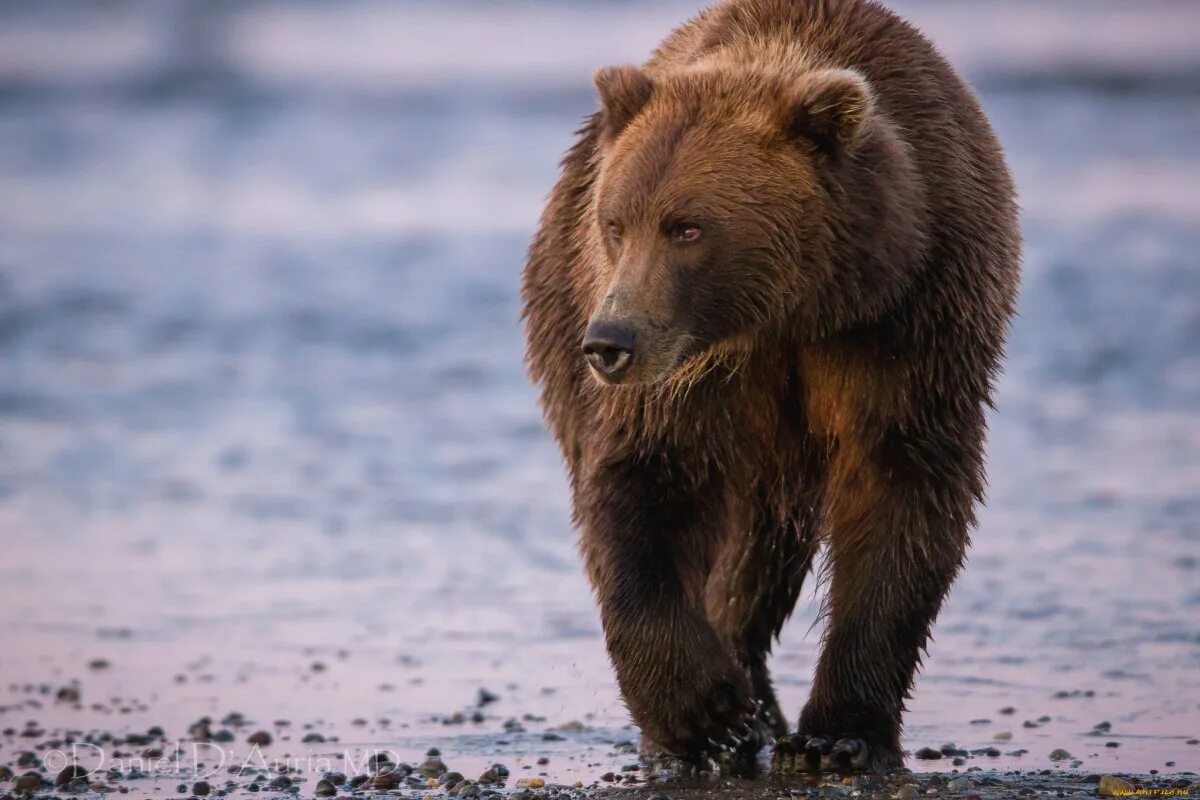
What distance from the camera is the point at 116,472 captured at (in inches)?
421

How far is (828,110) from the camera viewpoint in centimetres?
516

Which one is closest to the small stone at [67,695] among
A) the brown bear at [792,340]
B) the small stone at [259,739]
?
the small stone at [259,739]

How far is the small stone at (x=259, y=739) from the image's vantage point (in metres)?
6.27

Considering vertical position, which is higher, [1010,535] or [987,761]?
[1010,535]

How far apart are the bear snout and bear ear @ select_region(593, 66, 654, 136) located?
30.8 inches

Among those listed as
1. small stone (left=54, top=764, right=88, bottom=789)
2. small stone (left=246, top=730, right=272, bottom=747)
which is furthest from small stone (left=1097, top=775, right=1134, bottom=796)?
small stone (left=54, top=764, right=88, bottom=789)

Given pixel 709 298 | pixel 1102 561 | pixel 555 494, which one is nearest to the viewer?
pixel 709 298

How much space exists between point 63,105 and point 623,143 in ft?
84.1

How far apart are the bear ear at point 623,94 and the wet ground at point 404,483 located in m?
2.00

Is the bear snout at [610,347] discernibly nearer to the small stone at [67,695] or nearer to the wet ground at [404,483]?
the wet ground at [404,483]

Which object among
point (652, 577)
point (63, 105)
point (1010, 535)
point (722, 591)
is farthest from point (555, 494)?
point (63, 105)

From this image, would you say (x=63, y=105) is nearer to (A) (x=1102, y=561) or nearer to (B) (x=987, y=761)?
(A) (x=1102, y=561)

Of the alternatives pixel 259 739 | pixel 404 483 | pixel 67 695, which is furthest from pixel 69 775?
pixel 404 483

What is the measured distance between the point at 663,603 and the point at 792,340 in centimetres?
91
